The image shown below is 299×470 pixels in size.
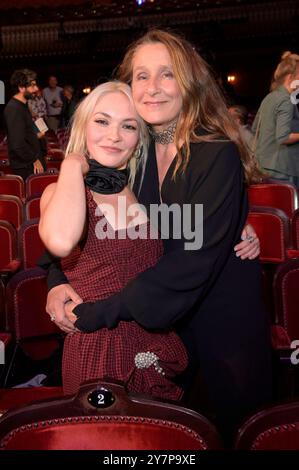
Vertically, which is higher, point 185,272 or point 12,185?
point 12,185

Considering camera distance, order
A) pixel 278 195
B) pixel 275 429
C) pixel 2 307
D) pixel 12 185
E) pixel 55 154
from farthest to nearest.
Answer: pixel 55 154, pixel 12 185, pixel 278 195, pixel 2 307, pixel 275 429

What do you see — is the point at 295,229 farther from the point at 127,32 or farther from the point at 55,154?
the point at 127,32

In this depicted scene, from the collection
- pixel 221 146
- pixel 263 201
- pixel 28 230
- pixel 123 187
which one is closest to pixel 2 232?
pixel 28 230

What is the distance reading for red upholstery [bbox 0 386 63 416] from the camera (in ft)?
6.86

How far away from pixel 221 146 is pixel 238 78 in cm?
1519

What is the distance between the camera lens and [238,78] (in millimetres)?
16250

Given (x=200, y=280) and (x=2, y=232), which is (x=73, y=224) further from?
(x=2, y=232)

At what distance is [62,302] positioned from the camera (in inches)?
68.4

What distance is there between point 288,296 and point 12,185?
11.8ft

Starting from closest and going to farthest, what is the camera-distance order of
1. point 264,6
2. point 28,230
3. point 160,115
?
point 160,115 < point 28,230 < point 264,6

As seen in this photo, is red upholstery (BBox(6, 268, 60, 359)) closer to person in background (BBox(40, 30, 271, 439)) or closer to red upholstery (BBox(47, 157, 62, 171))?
person in background (BBox(40, 30, 271, 439))

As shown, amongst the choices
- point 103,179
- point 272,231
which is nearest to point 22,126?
point 272,231

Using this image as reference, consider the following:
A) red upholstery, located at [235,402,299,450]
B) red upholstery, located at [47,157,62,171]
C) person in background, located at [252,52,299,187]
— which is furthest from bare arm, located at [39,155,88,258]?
red upholstery, located at [47,157,62,171]

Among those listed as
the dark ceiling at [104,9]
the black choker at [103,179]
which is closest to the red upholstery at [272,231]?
the black choker at [103,179]
